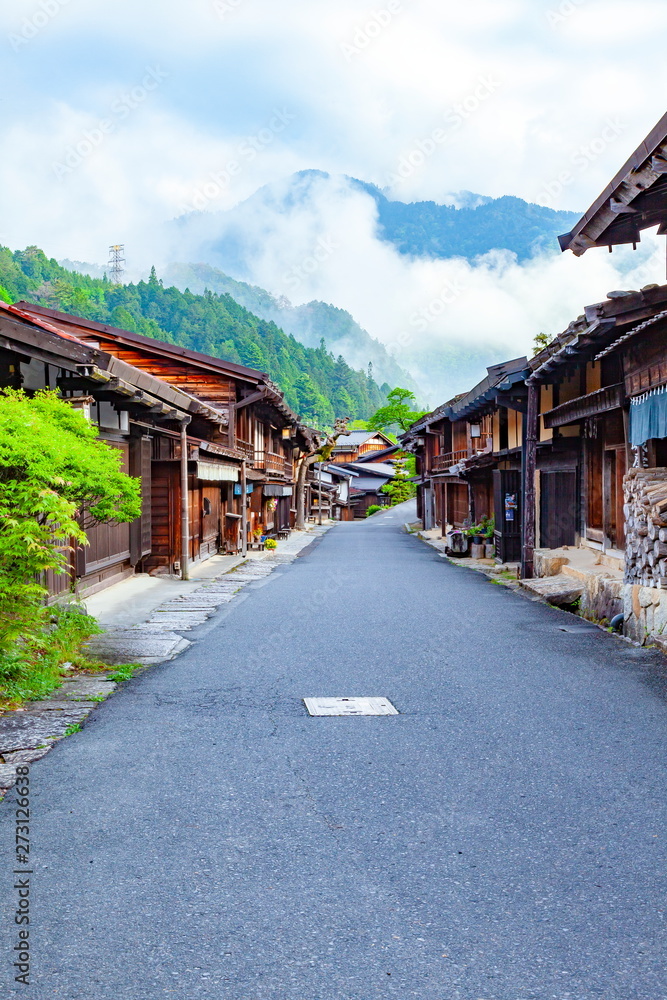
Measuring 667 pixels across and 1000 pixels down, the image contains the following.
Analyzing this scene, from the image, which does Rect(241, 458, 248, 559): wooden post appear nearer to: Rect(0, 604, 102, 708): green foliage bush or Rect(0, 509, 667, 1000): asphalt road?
Rect(0, 604, 102, 708): green foliage bush

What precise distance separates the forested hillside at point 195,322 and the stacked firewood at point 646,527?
370 feet

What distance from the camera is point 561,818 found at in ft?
15.3

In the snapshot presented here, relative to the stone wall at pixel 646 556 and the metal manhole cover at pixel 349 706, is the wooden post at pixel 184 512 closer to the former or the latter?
the stone wall at pixel 646 556

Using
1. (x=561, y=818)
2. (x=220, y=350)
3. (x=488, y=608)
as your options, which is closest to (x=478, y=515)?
(x=488, y=608)


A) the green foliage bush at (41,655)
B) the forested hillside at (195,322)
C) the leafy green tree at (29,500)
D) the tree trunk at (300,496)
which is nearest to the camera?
the leafy green tree at (29,500)

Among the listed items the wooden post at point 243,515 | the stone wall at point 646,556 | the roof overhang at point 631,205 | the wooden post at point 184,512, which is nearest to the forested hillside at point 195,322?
the wooden post at point 243,515

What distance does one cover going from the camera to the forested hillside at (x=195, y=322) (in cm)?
11769

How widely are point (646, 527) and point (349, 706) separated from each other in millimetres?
5888

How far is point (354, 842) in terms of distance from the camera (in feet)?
14.2

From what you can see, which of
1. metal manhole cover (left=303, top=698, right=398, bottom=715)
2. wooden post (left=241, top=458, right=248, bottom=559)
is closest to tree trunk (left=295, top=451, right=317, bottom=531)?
wooden post (left=241, top=458, right=248, bottom=559)

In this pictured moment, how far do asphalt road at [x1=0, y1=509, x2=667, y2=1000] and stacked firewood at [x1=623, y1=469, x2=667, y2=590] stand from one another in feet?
7.84

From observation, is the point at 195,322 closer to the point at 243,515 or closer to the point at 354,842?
the point at 243,515

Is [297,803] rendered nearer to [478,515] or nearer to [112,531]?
[112,531]

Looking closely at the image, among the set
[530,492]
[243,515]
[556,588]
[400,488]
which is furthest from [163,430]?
[400,488]
